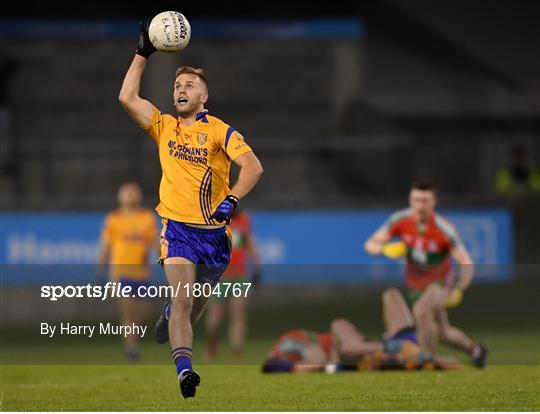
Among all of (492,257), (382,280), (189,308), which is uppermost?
(492,257)

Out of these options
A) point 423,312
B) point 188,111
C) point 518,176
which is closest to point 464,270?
point 423,312

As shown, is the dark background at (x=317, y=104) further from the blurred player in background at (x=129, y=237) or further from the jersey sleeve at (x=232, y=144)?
the jersey sleeve at (x=232, y=144)

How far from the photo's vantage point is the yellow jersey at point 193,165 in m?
10.9

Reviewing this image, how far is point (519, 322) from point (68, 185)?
12824 millimetres

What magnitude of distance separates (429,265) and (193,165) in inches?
197

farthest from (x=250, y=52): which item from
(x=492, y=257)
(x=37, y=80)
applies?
(x=492, y=257)

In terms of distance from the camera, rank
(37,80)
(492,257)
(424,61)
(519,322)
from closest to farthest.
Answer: (519,322) < (492,257) < (37,80) < (424,61)

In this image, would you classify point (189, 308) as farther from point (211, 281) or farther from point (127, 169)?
point (127, 169)

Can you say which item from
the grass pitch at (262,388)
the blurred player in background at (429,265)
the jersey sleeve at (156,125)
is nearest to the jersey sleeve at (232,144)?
the jersey sleeve at (156,125)

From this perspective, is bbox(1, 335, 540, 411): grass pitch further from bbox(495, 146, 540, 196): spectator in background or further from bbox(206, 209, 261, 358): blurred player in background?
bbox(495, 146, 540, 196): spectator in background

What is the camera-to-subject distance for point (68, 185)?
86.3 ft

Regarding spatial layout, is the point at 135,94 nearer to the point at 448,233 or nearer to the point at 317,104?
the point at 448,233

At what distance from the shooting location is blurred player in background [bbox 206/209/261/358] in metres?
17.2

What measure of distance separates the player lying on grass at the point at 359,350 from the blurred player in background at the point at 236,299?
2.09 m
